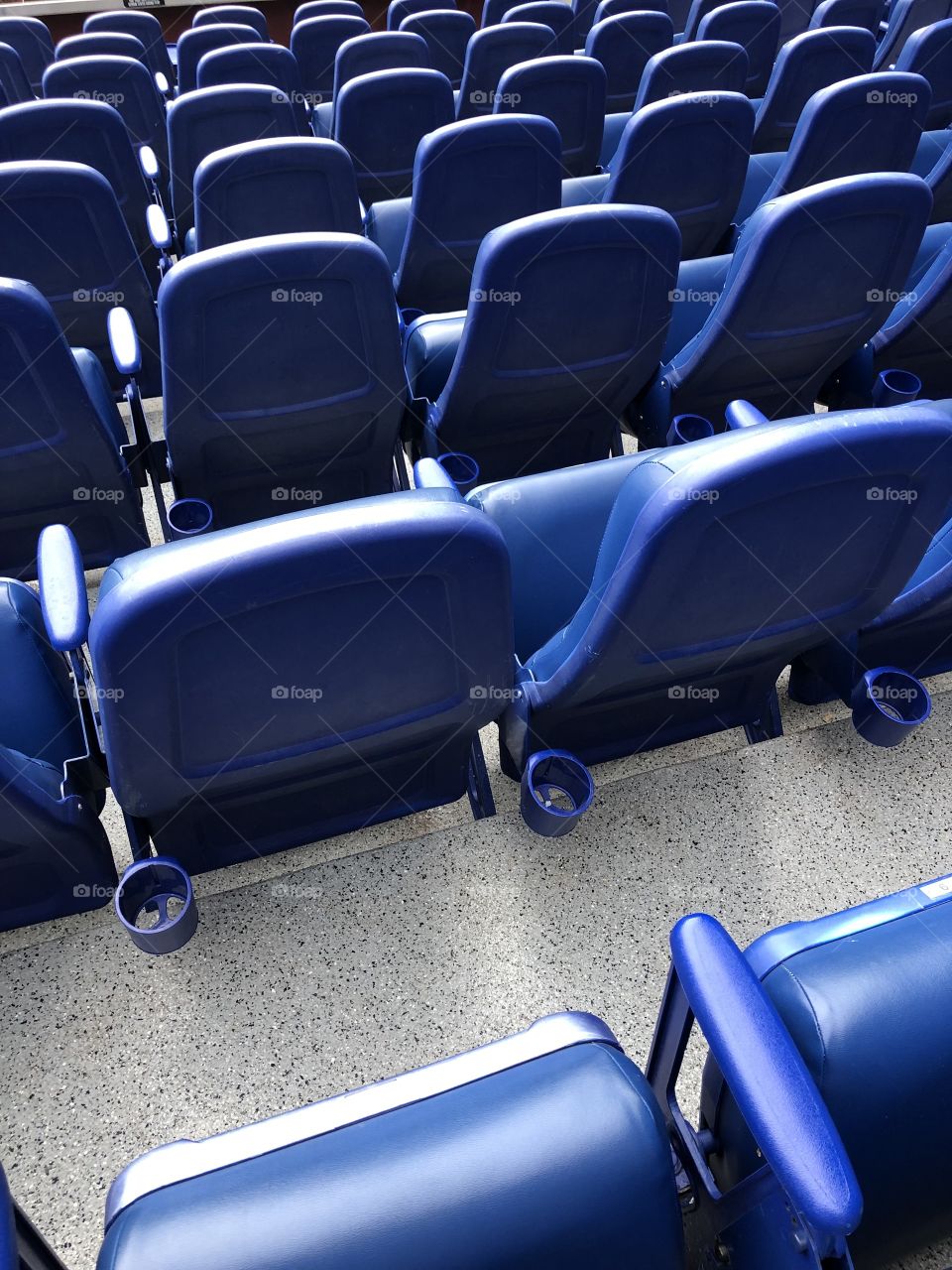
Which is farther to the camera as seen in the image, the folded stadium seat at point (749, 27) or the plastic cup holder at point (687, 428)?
the folded stadium seat at point (749, 27)

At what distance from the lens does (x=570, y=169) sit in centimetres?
316

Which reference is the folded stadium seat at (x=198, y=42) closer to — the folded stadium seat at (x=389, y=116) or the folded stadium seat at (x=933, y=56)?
the folded stadium seat at (x=389, y=116)

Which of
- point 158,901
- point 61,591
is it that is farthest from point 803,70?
point 158,901

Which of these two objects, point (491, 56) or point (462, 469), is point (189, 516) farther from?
point (491, 56)

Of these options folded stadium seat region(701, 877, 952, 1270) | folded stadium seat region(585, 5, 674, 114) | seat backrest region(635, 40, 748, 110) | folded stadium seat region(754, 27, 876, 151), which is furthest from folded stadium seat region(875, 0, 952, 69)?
folded stadium seat region(701, 877, 952, 1270)

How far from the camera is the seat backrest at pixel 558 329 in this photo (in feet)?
4.44

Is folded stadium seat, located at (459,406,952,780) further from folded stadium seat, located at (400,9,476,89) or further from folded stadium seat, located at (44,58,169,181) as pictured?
folded stadium seat, located at (400,9,476,89)

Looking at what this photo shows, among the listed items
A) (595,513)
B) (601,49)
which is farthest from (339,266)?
(601,49)

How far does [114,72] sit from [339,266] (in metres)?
2.32

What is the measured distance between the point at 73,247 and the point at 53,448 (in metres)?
0.69

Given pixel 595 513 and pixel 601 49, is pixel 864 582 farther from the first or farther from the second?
pixel 601 49

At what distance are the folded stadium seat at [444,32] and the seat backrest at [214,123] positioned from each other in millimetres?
1428

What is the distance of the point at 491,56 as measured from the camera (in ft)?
10.5

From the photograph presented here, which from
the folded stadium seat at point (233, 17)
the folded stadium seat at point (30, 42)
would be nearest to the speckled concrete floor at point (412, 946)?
the folded stadium seat at point (30, 42)
